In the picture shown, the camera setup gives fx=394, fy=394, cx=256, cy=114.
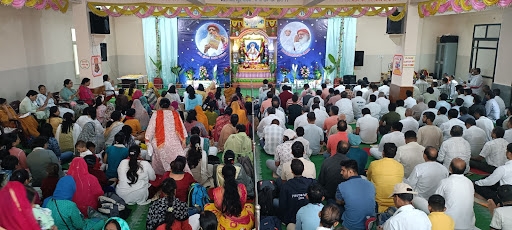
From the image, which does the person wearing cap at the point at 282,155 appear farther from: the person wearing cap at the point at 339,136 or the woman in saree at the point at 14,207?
the woman in saree at the point at 14,207

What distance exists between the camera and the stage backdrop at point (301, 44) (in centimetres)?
1441

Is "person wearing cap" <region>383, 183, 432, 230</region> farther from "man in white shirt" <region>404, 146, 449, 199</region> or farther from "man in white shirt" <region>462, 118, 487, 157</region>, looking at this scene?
"man in white shirt" <region>462, 118, 487, 157</region>

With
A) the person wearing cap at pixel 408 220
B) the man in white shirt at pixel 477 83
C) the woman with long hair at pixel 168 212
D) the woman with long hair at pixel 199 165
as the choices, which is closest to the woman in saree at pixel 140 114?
the woman with long hair at pixel 199 165

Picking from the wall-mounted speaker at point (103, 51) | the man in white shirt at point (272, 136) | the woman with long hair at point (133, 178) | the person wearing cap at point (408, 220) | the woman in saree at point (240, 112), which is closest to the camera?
the person wearing cap at point (408, 220)

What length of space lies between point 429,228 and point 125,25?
44.6 feet

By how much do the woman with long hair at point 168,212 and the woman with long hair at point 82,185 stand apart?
0.95 meters

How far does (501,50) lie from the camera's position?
32.8 ft

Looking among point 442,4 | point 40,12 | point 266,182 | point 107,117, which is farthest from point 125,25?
point 266,182

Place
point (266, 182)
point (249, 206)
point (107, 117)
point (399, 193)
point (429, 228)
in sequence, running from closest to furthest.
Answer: point (429, 228)
point (399, 193)
point (249, 206)
point (266, 182)
point (107, 117)

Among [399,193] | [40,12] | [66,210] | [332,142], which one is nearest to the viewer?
[399,193]

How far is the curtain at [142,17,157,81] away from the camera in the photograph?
1418cm

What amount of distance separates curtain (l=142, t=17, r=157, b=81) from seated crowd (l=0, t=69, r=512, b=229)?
6221mm

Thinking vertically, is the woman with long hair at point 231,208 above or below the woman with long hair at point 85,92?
below

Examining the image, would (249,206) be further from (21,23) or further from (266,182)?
(21,23)
